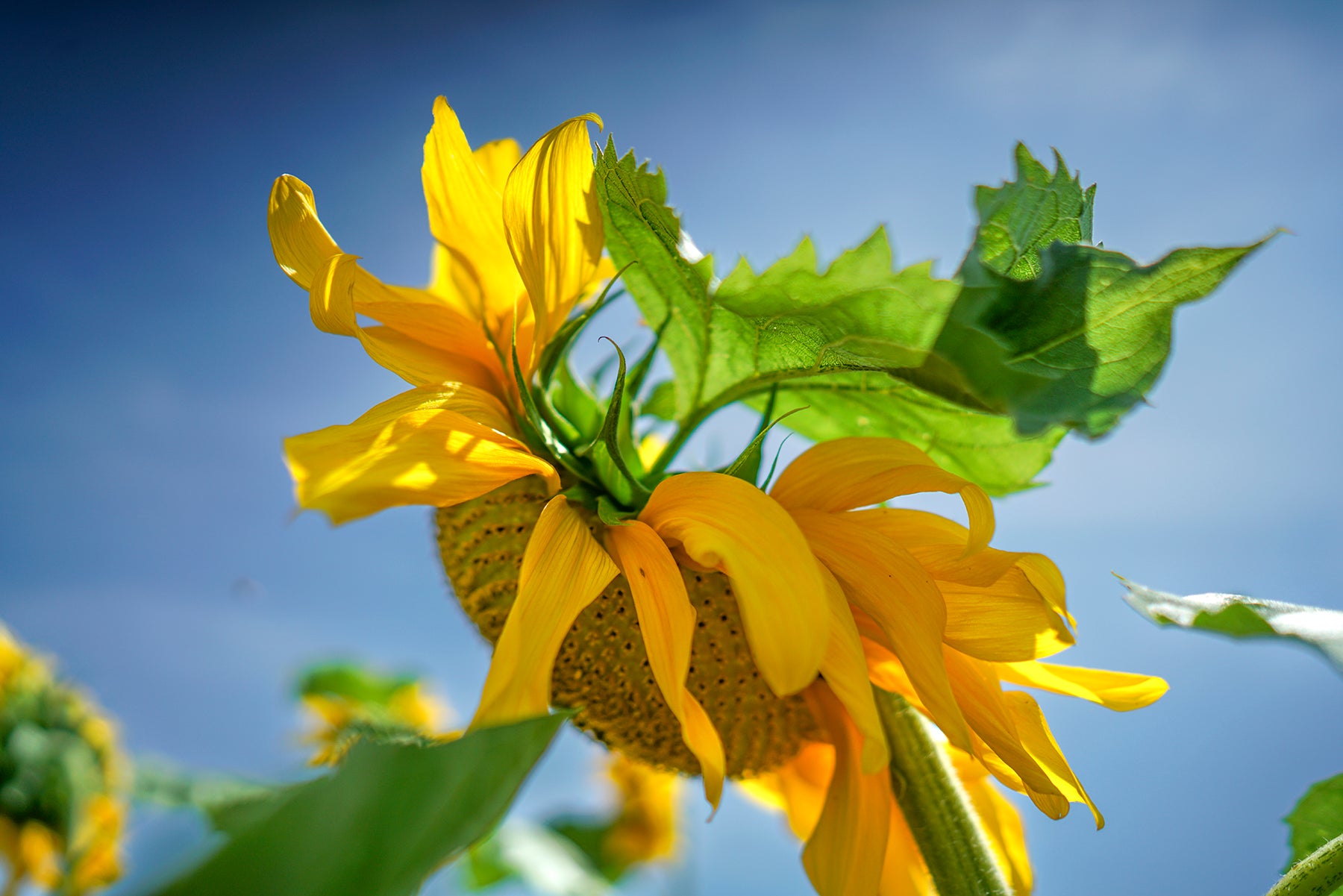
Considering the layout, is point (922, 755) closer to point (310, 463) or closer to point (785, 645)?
point (785, 645)

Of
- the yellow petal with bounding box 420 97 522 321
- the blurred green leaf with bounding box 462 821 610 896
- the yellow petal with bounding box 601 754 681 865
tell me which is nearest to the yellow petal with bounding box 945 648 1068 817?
the yellow petal with bounding box 420 97 522 321

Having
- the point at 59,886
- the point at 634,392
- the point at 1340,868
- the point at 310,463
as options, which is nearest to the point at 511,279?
the point at 634,392

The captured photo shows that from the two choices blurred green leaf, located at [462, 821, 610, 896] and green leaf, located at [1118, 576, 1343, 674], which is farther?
blurred green leaf, located at [462, 821, 610, 896]

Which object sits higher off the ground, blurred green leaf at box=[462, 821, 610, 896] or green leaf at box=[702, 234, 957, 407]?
green leaf at box=[702, 234, 957, 407]

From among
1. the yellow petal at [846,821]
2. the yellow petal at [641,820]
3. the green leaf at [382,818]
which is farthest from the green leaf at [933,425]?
the yellow petal at [641,820]

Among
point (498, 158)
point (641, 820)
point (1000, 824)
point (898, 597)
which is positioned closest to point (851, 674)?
point (898, 597)

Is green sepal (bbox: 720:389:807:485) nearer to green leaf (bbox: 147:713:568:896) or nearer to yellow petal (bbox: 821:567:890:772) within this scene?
yellow petal (bbox: 821:567:890:772)
